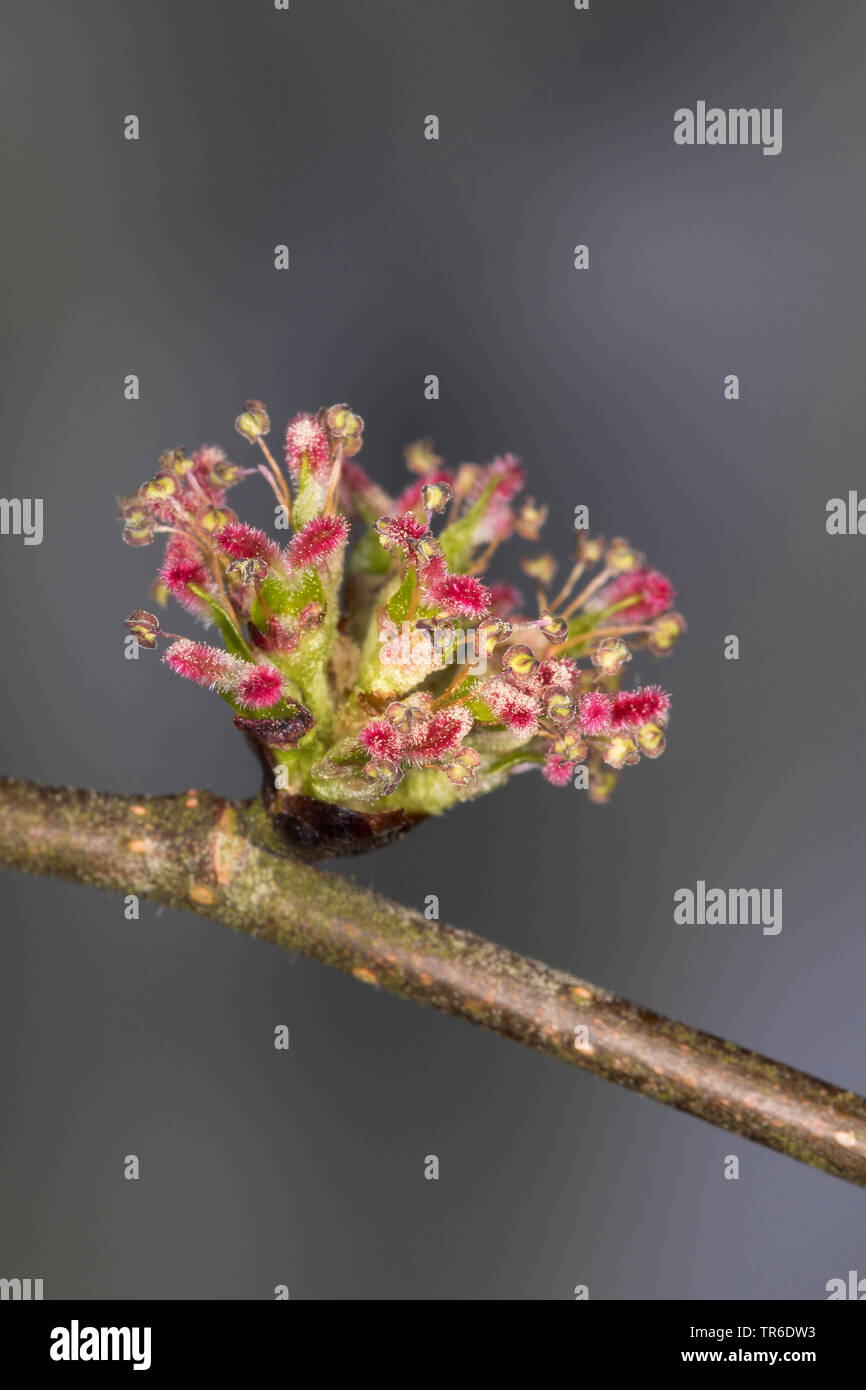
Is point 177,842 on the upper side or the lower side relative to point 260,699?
lower

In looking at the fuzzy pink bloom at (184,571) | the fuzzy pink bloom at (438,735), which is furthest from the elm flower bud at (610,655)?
A: the fuzzy pink bloom at (184,571)

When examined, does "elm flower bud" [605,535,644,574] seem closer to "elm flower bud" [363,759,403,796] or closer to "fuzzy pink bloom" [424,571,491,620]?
"fuzzy pink bloom" [424,571,491,620]

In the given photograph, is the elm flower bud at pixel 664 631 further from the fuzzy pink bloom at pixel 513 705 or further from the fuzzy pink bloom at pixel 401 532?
the fuzzy pink bloom at pixel 401 532

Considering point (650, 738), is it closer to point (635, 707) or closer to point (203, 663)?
point (635, 707)

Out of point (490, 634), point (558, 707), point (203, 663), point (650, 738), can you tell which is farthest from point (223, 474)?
point (650, 738)
